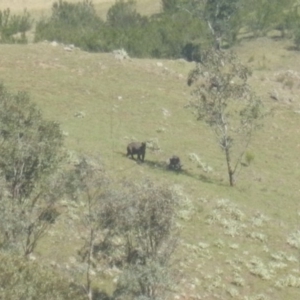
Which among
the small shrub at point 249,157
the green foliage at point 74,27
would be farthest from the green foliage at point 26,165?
the green foliage at point 74,27

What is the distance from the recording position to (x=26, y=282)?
23.5 metres

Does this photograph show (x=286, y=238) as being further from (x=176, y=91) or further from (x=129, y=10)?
(x=129, y=10)

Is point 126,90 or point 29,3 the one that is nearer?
point 126,90

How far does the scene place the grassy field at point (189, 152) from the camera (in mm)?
38875

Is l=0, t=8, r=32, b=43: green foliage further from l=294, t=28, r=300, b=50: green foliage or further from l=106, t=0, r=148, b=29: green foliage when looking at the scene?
l=294, t=28, r=300, b=50: green foliage


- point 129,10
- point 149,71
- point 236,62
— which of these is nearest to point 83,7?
point 129,10

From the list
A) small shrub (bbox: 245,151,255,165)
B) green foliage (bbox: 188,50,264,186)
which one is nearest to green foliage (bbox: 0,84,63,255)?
green foliage (bbox: 188,50,264,186)

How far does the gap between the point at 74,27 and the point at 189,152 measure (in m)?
75.5

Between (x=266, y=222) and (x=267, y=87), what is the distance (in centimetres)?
3086

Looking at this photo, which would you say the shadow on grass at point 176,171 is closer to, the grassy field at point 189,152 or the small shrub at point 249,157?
the grassy field at point 189,152

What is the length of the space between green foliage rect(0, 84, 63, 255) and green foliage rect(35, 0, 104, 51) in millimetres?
62838

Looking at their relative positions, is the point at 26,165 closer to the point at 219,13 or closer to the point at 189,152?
the point at 189,152

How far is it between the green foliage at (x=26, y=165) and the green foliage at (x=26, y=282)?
17.7 feet

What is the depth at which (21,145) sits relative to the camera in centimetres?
3181
